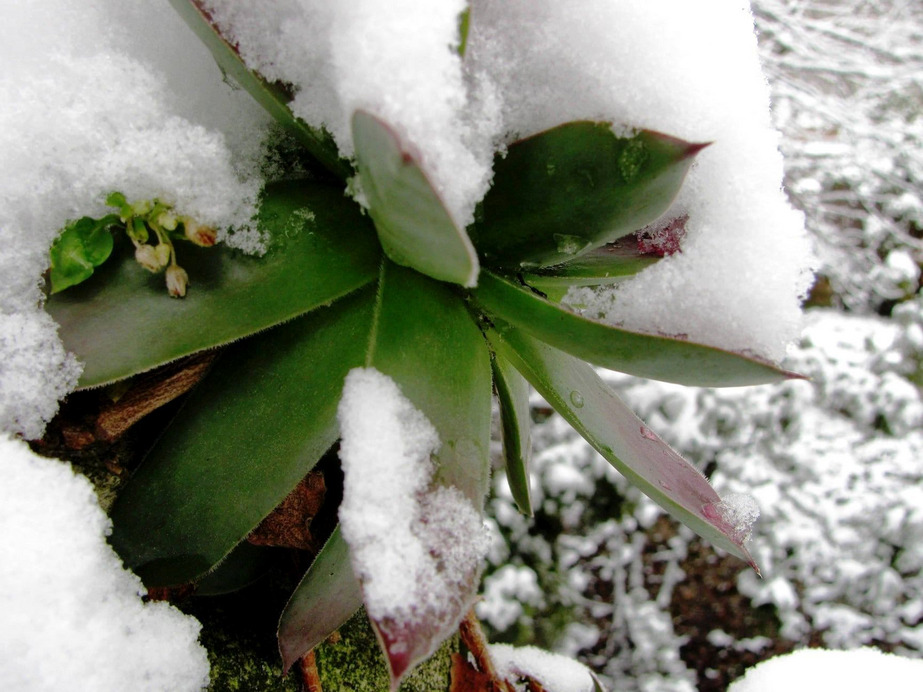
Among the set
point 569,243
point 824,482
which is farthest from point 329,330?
point 824,482

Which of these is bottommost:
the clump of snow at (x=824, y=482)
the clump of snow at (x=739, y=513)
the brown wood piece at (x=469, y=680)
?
the clump of snow at (x=824, y=482)

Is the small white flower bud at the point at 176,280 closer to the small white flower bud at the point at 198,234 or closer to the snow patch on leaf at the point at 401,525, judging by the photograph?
the small white flower bud at the point at 198,234

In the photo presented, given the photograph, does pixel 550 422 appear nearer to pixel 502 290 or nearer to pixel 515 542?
pixel 515 542

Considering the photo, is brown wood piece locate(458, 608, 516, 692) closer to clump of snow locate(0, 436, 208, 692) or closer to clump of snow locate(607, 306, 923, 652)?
clump of snow locate(0, 436, 208, 692)

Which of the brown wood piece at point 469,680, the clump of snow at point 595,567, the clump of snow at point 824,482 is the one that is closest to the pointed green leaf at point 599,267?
the brown wood piece at point 469,680

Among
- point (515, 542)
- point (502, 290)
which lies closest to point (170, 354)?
point (502, 290)

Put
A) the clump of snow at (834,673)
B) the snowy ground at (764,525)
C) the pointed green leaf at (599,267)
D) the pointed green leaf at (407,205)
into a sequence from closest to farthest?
the pointed green leaf at (407,205) → the pointed green leaf at (599,267) → the clump of snow at (834,673) → the snowy ground at (764,525)
